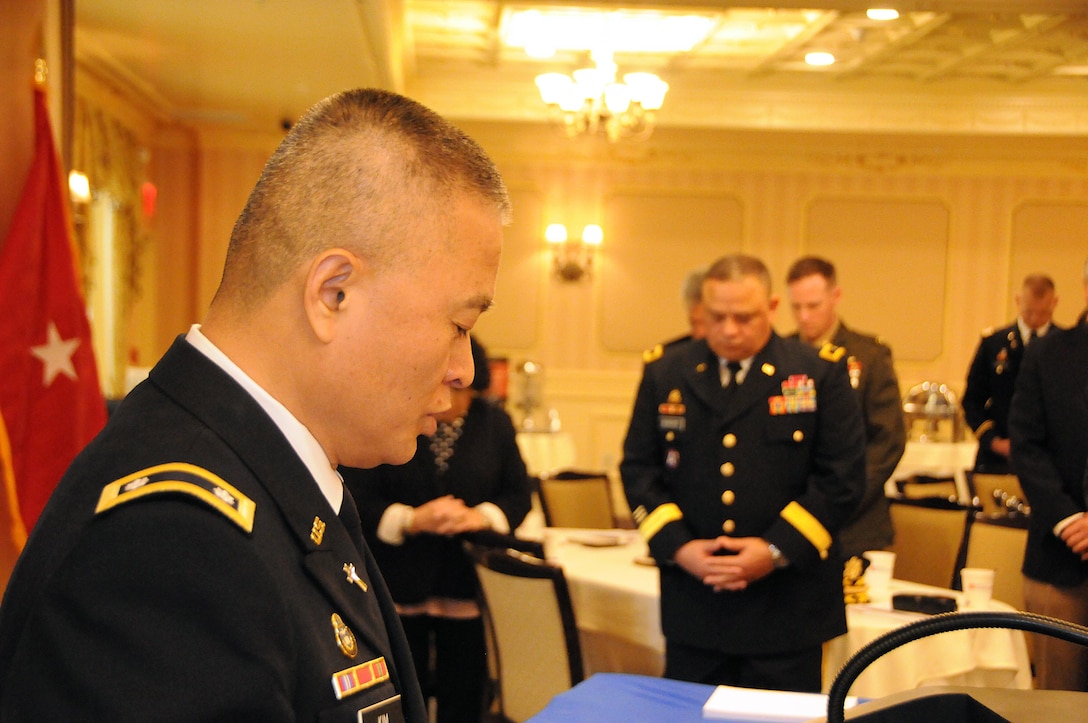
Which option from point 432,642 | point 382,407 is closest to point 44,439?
point 432,642

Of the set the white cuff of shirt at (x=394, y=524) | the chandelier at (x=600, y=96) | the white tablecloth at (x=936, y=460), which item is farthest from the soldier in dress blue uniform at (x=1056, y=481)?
the chandelier at (x=600, y=96)

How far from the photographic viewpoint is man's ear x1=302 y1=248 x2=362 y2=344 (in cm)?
82

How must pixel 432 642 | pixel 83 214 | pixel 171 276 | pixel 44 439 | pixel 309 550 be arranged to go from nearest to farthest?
1. pixel 309 550
2. pixel 44 439
3. pixel 432 642
4. pixel 83 214
5. pixel 171 276

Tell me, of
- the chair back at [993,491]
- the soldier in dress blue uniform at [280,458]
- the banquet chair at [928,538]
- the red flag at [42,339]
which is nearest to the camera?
the soldier in dress blue uniform at [280,458]

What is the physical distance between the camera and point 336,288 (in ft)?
2.73

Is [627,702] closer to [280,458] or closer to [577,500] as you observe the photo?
[280,458]

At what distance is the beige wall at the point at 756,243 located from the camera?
31.8ft

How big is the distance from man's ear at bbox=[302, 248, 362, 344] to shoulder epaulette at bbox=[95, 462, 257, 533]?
15 cm

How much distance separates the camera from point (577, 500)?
5238 millimetres

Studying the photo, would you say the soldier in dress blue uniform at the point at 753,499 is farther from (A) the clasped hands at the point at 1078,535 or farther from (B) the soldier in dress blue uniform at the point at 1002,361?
(B) the soldier in dress blue uniform at the point at 1002,361

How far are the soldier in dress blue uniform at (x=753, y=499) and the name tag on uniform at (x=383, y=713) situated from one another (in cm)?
193

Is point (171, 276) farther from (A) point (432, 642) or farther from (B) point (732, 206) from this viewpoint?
(A) point (432, 642)

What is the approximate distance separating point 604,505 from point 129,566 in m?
4.76

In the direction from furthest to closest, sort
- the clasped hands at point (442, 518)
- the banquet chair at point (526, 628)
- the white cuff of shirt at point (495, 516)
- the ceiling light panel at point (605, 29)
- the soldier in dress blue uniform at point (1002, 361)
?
the ceiling light panel at point (605, 29), the soldier in dress blue uniform at point (1002, 361), the white cuff of shirt at point (495, 516), the clasped hands at point (442, 518), the banquet chair at point (526, 628)
